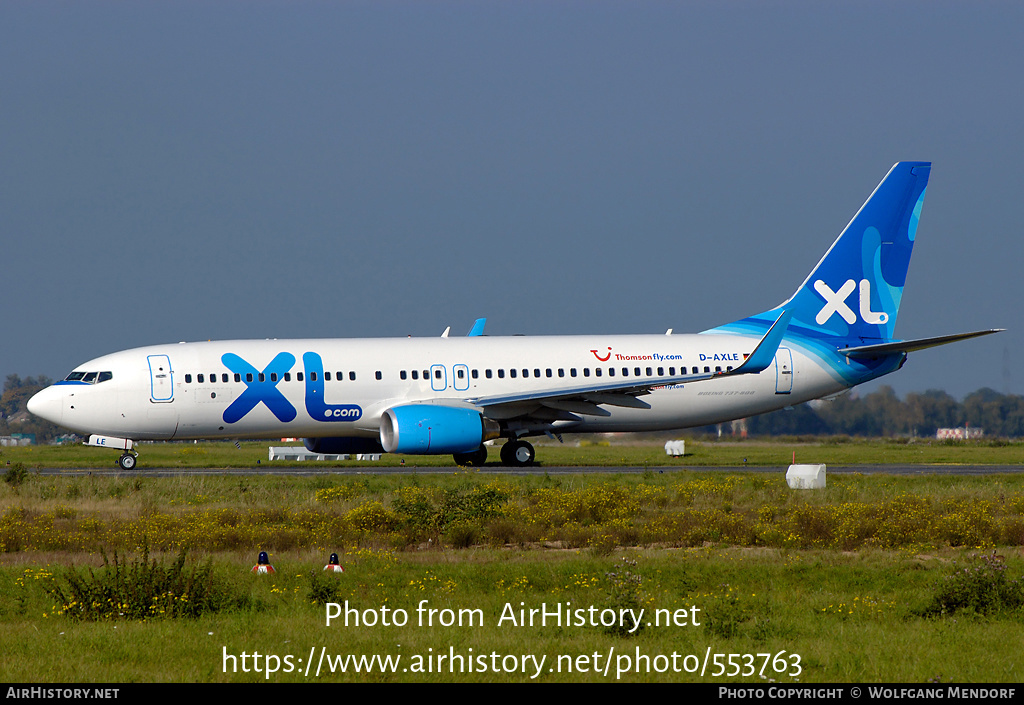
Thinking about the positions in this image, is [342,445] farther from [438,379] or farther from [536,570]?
[536,570]

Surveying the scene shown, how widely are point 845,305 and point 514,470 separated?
1341cm

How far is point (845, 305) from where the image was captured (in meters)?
38.6

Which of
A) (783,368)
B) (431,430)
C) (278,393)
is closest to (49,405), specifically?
(278,393)

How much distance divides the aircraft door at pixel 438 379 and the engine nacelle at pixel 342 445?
10.2 ft

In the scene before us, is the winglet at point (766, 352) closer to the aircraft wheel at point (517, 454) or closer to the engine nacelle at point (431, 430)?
the aircraft wheel at point (517, 454)

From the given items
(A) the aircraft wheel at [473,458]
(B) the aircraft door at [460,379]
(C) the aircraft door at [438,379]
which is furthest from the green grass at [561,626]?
(A) the aircraft wheel at [473,458]

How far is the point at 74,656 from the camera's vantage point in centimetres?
1062

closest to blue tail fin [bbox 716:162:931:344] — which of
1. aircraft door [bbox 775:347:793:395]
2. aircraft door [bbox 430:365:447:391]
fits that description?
aircraft door [bbox 775:347:793:395]

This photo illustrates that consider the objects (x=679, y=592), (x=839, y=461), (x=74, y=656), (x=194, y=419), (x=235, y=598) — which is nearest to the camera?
(x=74, y=656)

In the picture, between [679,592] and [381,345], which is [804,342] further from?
[679,592]

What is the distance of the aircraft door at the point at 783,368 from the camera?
1462 inches
